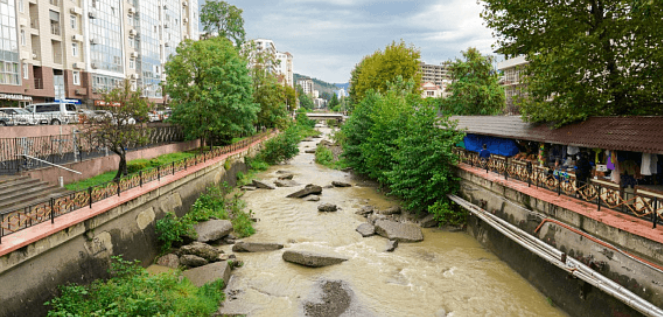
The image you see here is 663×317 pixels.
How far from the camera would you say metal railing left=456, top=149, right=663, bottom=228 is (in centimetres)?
1041

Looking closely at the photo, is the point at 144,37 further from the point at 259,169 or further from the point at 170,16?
the point at 259,169

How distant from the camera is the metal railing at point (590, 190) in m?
10.4

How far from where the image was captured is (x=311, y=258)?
585 inches

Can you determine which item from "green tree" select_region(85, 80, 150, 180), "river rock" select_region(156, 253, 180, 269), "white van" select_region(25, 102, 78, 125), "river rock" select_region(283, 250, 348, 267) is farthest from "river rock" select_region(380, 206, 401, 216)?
"white van" select_region(25, 102, 78, 125)

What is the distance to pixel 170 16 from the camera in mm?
59344

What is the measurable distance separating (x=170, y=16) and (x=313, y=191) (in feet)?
152

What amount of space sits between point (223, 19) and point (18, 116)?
30606 mm

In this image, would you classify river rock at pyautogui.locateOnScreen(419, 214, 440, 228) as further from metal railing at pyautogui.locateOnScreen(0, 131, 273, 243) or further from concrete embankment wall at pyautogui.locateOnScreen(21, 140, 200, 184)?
concrete embankment wall at pyautogui.locateOnScreen(21, 140, 200, 184)

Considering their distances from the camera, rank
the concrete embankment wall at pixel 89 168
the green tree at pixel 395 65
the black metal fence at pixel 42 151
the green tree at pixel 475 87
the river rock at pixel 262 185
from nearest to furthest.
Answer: the concrete embankment wall at pixel 89 168 → the black metal fence at pixel 42 151 → the river rock at pixel 262 185 → the green tree at pixel 475 87 → the green tree at pixel 395 65

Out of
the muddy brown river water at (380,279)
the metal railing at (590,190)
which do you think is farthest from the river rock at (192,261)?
the metal railing at (590,190)

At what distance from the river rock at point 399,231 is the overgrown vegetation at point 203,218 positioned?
237 inches

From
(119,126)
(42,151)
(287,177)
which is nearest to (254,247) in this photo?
(119,126)

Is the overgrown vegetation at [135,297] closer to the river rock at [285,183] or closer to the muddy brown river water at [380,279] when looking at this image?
the muddy brown river water at [380,279]

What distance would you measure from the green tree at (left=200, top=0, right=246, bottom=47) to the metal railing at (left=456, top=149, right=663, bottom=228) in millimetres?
41077
